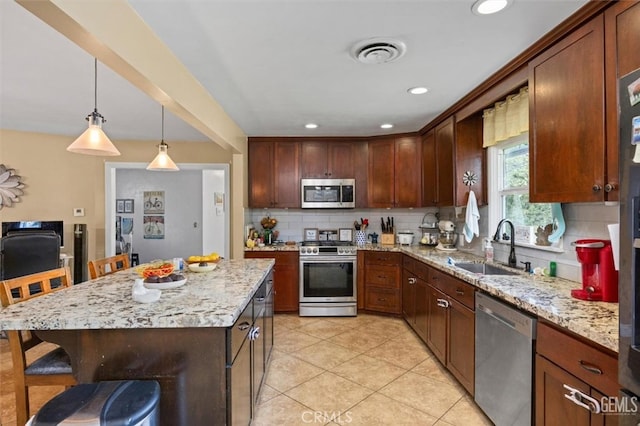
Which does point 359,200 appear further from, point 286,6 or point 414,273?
point 286,6

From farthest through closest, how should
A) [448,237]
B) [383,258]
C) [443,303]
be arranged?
[383,258], [448,237], [443,303]

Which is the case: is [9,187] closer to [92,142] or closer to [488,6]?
[92,142]

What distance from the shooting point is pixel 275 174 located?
4340 millimetres

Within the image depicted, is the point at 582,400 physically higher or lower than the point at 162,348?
lower

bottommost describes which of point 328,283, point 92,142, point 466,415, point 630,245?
point 466,415

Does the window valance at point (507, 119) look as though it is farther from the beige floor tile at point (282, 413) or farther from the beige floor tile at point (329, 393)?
the beige floor tile at point (282, 413)

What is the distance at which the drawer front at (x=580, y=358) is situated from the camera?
1168 mm

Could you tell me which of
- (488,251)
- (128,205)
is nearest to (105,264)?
(488,251)

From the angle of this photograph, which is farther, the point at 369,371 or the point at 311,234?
the point at 311,234

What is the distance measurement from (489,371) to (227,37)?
2.52 metres

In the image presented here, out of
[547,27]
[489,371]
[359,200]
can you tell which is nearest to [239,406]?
[489,371]

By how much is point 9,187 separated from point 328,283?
13.9 ft

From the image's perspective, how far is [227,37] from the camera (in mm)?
1816

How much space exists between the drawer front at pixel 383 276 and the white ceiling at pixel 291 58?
1.78 m
